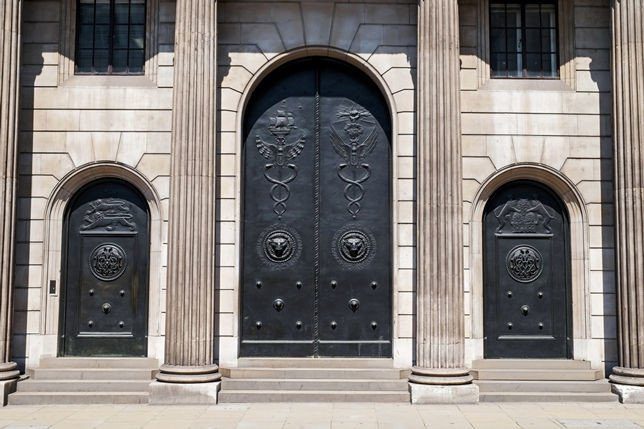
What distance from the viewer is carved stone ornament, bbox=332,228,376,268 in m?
14.5

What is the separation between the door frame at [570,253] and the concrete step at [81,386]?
21.1ft

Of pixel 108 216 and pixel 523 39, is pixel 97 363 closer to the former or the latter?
pixel 108 216

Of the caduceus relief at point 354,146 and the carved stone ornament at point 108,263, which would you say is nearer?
the carved stone ornament at point 108,263

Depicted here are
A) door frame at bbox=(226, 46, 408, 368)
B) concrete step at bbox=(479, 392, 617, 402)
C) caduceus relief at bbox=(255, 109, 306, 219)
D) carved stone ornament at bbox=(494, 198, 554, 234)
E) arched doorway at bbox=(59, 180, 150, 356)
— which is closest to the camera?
concrete step at bbox=(479, 392, 617, 402)

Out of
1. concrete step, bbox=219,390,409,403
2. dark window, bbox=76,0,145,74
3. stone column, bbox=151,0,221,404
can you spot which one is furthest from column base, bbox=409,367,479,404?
dark window, bbox=76,0,145,74

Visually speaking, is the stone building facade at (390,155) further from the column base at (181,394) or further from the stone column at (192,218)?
the column base at (181,394)

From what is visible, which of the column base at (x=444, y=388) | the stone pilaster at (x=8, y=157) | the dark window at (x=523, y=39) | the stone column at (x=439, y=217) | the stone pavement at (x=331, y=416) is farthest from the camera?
the dark window at (x=523, y=39)

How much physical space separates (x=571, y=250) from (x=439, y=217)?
10.1 feet

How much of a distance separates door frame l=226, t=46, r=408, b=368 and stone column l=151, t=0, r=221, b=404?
0.56 m

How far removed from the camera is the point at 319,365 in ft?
46.2

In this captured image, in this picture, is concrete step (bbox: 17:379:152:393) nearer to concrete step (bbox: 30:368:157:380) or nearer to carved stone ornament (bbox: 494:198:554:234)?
concrete step (bbox: 30:368:157:380)

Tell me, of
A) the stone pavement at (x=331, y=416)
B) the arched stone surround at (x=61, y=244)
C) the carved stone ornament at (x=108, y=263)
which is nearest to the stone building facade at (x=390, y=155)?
the arched stone surround at (x=61, y=244)

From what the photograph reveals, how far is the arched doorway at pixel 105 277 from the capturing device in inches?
560

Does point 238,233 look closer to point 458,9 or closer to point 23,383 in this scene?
point 23,383
